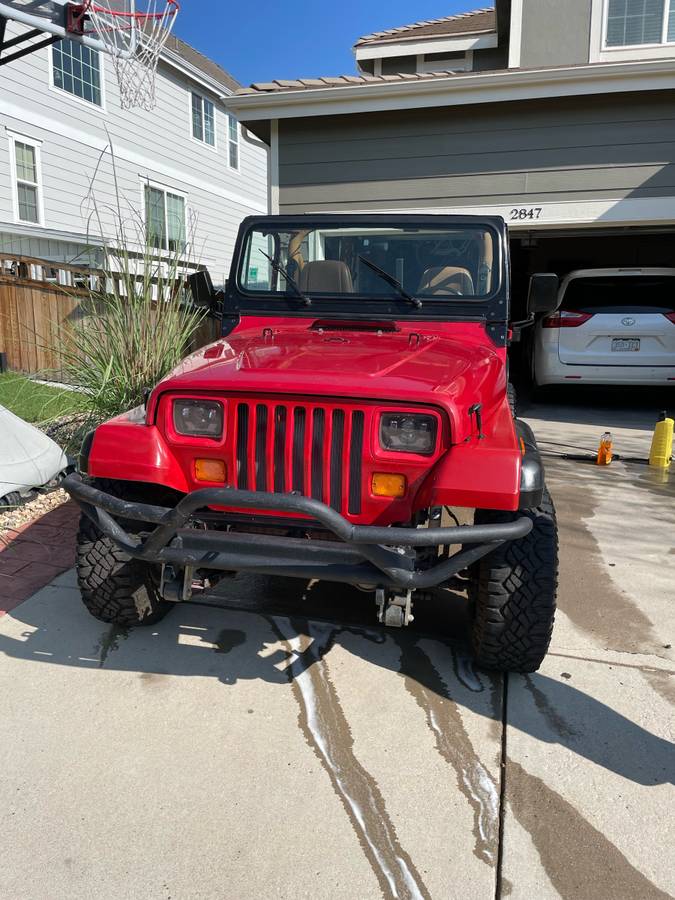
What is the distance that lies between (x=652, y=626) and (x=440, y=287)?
1877 millimetres

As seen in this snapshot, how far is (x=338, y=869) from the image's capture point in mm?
1829

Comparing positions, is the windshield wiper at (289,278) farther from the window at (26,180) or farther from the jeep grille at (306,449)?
the window at (26,180)

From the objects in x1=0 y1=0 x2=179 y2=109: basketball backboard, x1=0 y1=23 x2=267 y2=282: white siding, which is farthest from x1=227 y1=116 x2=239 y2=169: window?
x1=0 y1=0 x2=179 y2=109: basketball backboard

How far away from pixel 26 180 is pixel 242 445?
35.5ft

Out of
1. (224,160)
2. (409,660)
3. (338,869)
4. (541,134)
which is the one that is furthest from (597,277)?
(224,160)

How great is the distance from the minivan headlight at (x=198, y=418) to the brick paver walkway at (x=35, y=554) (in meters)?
1.39

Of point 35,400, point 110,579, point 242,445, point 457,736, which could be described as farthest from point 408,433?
point 35,400

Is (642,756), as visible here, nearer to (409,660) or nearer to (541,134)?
(409,660)

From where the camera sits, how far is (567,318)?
26.0ft

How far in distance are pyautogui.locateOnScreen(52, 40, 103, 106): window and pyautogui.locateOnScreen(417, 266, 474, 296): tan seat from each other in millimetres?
10747

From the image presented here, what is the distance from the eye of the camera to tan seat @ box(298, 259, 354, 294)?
3.56 meters

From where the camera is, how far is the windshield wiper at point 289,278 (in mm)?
3555

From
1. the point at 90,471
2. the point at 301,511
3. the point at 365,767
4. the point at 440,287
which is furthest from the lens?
the point at 440,287

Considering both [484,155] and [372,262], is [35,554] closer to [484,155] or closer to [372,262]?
[372,262]
